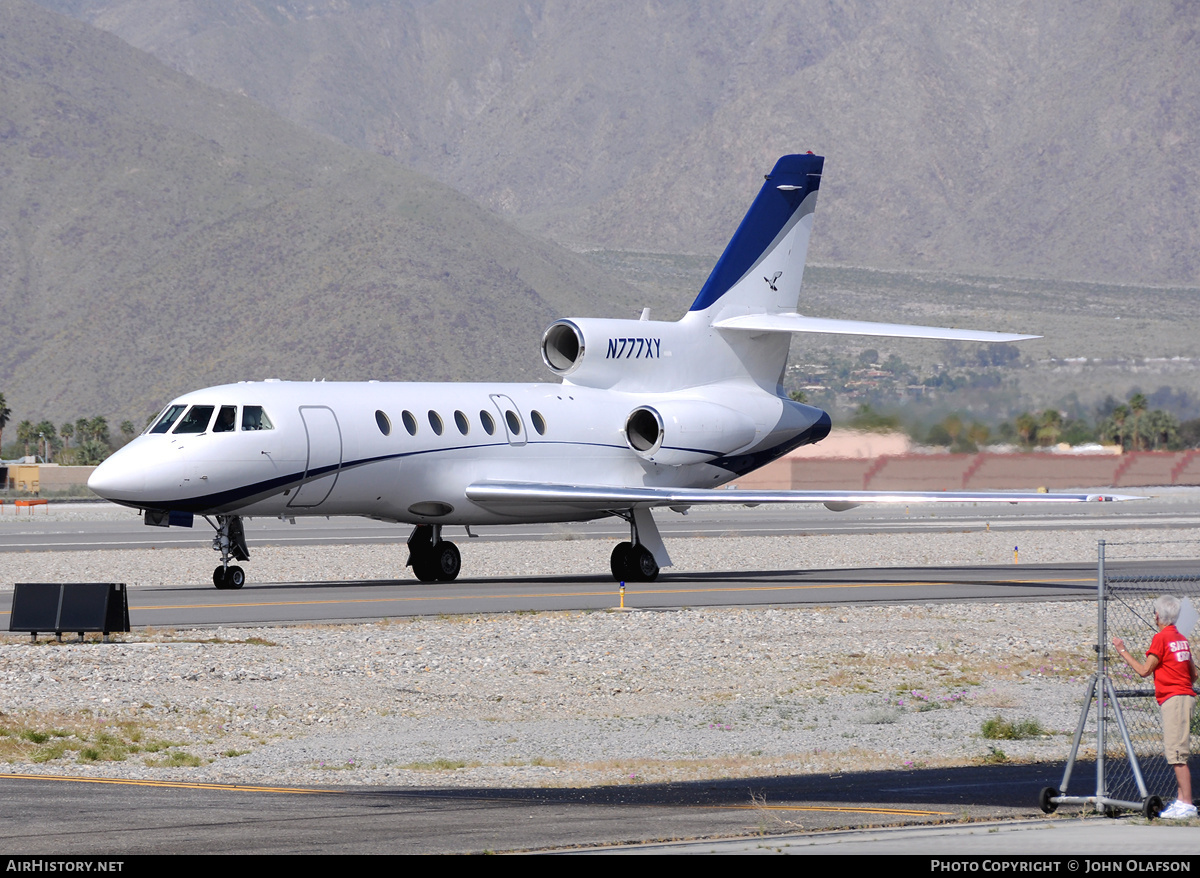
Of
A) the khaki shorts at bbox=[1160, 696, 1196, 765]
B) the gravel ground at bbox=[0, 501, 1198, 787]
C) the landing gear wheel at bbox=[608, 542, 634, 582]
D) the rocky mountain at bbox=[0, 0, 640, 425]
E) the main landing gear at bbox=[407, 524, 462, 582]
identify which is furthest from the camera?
the rocky mountain at bbox=[0, 0, 640, 425]

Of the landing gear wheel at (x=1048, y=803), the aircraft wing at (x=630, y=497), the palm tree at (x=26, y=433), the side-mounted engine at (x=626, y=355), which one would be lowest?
the landing gear wheel at (x=1048, y=803)

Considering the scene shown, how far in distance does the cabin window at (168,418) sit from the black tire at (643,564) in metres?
9.16

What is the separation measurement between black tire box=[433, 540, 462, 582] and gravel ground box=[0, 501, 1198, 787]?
731 centimetres

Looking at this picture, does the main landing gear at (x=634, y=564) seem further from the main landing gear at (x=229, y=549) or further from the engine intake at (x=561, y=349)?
the main landing gear at (x=229, y=549)

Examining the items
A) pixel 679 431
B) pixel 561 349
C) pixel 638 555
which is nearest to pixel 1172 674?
pixel 638 555

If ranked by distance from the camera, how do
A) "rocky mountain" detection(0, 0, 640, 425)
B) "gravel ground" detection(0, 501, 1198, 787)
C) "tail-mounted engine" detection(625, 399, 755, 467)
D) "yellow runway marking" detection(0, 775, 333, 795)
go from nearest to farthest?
"yellow runway marking" detection(0, 775, 333, 795)
"gravel ground" detection(0, 501, 1198, 787)
"tail-mounted engine" detection(625, 399, 755, 467)
"rocky mountain" detection(0, 0, 640, 425)

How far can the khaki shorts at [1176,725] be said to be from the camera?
11898mm

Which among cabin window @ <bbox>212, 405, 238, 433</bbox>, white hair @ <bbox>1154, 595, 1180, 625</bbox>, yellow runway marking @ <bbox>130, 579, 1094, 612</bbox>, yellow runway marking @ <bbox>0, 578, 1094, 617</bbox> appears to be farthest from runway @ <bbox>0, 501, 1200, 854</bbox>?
cabin window @ <bbox>212, 405, 238, 433</bbox>

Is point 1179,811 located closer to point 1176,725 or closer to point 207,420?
point 1176,725

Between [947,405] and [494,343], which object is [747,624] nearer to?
[947,405]

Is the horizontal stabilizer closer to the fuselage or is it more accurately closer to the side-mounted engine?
the side-mounted engine

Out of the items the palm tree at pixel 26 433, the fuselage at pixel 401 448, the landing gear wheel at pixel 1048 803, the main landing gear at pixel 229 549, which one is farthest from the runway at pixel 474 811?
the palm tree at pixel 26 433

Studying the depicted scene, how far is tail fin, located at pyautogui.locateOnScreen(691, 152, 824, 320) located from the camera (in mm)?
36812

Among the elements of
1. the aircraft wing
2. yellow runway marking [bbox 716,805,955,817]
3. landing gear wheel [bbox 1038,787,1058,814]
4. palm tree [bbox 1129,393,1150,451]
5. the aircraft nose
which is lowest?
yellow runway marking [bbox 716,805,955,817]
